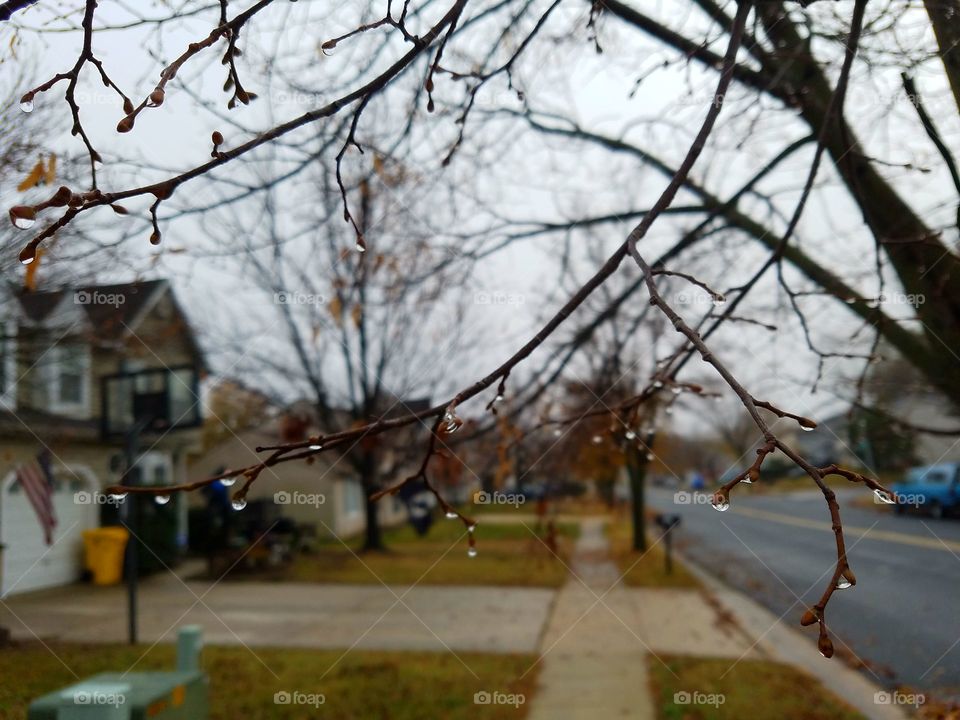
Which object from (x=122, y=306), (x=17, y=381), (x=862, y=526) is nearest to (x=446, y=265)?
(x=122, y=306)

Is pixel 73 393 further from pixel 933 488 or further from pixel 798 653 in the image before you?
pixel 798 653

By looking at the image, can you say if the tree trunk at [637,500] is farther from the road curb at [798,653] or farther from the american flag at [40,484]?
the american flag at [40,484]

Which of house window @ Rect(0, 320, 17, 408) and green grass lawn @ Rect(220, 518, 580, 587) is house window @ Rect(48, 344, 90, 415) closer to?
house window @ Rect(0, 320, 17, 408)

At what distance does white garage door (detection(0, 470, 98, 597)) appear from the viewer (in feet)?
18.3

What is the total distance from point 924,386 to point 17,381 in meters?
5.21

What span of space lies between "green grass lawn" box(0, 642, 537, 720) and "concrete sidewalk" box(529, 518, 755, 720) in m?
0.34

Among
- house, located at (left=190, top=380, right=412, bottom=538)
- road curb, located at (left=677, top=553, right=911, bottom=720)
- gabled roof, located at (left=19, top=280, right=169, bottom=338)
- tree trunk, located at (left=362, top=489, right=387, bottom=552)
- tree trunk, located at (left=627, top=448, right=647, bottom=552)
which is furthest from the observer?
tree trunk, located at (left=362, top=489, right=387, bottom=552)

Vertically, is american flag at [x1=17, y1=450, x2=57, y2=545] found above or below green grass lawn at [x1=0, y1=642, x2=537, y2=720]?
above

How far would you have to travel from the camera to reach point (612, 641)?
853cm

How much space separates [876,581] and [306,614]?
265 inches

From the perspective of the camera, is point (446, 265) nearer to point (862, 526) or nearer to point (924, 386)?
point (924, 386)

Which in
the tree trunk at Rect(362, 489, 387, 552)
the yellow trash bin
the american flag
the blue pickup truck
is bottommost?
the tree trunk at Rect(362, 489, 387, 552)

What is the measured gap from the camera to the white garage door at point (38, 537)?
5.58 m

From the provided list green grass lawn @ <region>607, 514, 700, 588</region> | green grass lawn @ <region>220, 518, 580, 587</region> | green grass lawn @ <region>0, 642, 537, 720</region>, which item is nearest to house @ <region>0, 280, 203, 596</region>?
green grass lawn @ <region>0, 642, 537, 720</region>
